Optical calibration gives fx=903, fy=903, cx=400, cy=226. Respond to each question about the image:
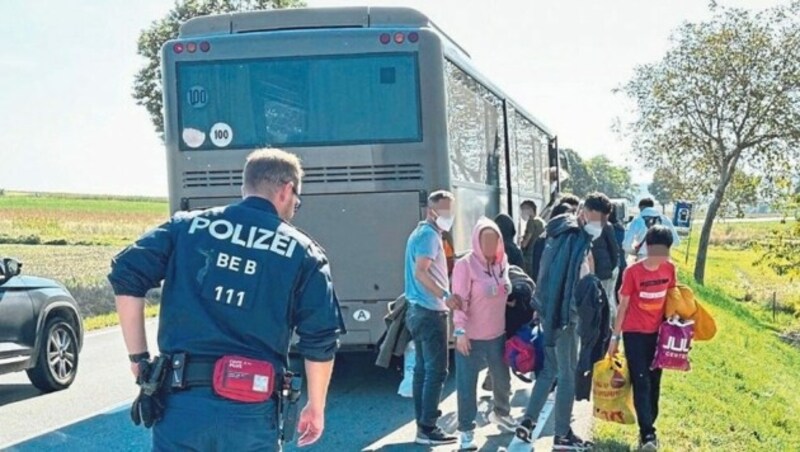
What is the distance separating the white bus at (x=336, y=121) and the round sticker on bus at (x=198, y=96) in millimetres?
20

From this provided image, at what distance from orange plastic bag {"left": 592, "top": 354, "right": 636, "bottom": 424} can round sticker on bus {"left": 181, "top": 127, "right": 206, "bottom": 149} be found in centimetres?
448

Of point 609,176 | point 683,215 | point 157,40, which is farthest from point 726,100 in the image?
point 609,176

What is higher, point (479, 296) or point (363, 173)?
point (363, 173)

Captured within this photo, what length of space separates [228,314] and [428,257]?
11.2 feet

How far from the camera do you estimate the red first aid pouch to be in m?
3.43

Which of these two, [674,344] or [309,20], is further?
[309,20]

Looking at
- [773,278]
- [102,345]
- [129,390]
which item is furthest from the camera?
[773,278]

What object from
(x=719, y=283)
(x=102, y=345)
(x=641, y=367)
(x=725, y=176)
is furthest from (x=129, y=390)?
(x=719, y=283)

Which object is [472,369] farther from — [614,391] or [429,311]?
[614,391]

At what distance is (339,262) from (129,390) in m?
2.81

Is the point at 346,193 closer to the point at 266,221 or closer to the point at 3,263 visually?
the point at 3,263

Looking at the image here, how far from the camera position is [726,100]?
98.1 ft

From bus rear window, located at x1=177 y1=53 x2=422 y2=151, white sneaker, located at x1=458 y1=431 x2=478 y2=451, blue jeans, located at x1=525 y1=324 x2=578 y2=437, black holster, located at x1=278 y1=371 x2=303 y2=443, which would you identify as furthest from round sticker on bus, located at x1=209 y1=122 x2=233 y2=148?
black holster, located at x1=278 y1=371 x2=303 y2=443

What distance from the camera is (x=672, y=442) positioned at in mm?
7199
